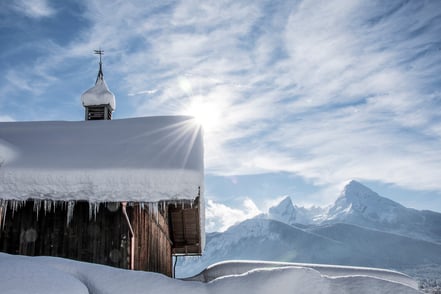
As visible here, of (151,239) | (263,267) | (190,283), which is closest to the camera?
(190,283)

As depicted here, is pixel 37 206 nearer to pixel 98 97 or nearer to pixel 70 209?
pixel 70 209

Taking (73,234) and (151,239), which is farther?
(151,239)

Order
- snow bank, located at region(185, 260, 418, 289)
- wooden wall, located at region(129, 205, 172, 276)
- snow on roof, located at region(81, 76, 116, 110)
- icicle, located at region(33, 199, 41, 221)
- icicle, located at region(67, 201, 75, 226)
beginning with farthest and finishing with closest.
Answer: snow on roof, located at region(81, 76, 116, 110)
wooden wall, located at region(129, 205, 172, 276)
icicle, located at region(67, 201, 75, 226)
icicle, located at region(33, 199, 41, 221)
snow bank, located at region(185, 260, 418, 289)

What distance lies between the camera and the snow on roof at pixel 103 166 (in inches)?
316

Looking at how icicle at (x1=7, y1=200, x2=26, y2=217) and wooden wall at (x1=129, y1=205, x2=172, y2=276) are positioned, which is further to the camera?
wooden wall at (x1=129, y1=205, x2=172, y2=276)

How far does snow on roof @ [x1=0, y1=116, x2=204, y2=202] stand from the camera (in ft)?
26.3

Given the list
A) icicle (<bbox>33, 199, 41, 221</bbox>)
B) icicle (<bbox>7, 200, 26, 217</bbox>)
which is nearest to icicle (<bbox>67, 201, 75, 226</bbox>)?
icicle (<bbox>33, 199, 41, 221</bbox>)

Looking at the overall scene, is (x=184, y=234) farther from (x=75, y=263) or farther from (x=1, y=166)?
(x=75, y=263)

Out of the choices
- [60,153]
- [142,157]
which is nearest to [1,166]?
[60,153]

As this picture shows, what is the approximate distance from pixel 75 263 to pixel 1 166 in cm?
553

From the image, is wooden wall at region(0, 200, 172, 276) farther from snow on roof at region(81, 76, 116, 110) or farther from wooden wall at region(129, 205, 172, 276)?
snow on roof at region(81, 76, 116, 110)

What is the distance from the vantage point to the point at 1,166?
834cm

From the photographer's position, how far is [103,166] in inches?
325

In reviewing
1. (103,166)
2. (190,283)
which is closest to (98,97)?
(103,166)
